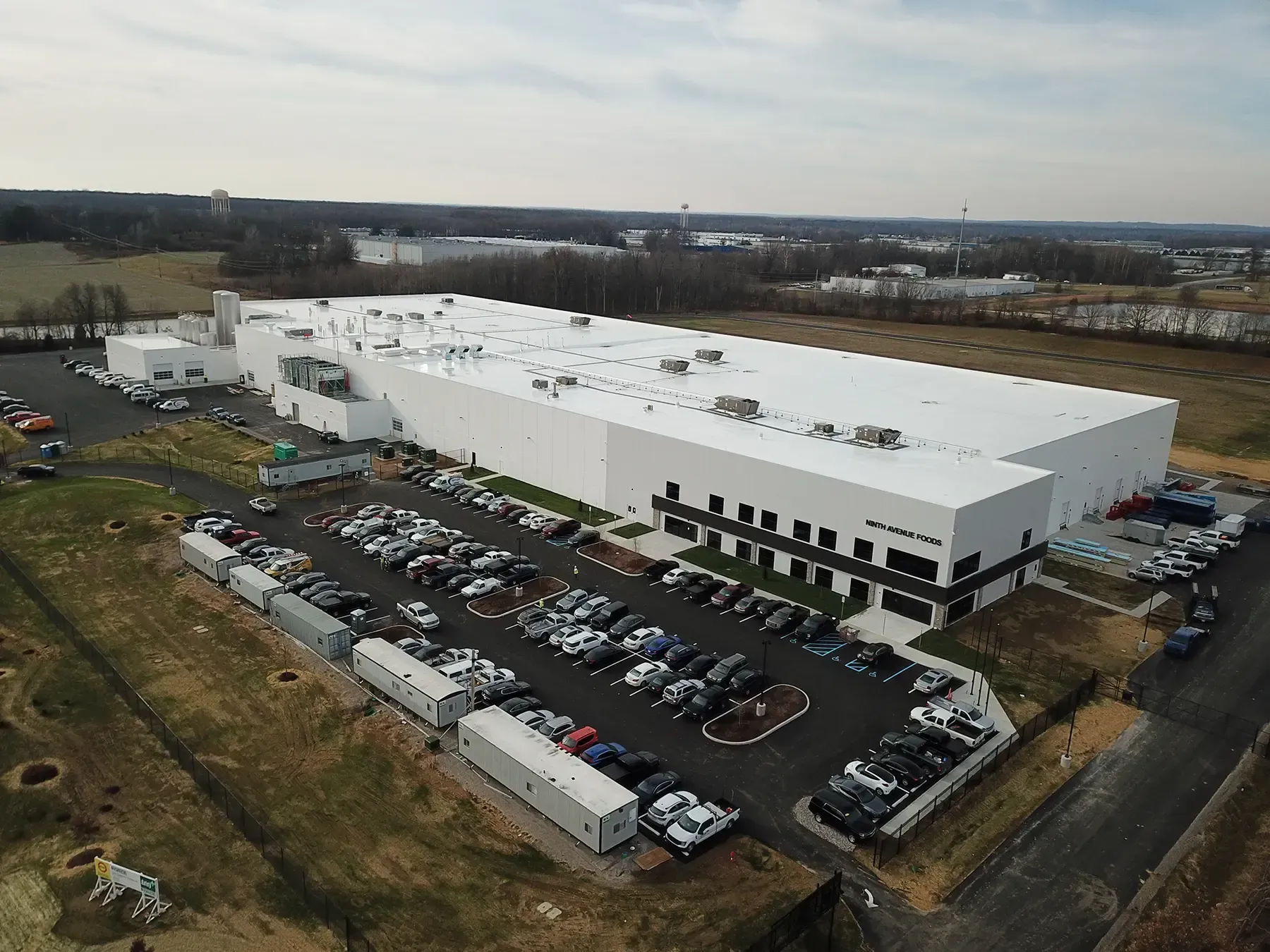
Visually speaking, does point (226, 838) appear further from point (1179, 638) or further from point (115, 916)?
point (1179, 638)

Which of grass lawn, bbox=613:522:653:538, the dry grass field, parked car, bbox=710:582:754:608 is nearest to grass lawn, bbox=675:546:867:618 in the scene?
parked car, bbox=710:582:754:608

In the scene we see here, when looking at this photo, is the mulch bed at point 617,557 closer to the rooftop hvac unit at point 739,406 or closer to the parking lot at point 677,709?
the parking lot at point 677,709

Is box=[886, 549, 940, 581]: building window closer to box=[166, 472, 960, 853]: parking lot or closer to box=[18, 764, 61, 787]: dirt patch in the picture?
box=[166, 472, 960, 853]: parking lot

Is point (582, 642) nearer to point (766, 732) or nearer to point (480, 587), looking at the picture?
point (480, 587)

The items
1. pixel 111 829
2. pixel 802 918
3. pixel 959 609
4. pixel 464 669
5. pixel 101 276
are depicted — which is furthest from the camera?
pixel 101 276

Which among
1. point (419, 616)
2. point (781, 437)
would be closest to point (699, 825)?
point (419, 616)

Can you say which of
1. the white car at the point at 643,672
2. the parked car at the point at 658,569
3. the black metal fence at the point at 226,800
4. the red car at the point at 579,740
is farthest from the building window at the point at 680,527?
the black metal fence at the point at 226,800
